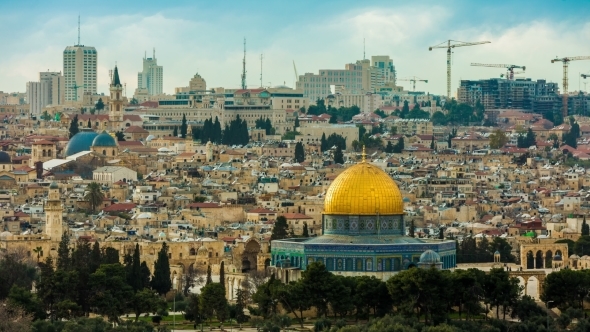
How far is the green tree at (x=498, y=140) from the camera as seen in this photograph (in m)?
135

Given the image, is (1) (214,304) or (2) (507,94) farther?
(2) (507,94)

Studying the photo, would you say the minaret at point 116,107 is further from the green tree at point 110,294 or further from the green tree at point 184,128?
the green tree at point 110,294

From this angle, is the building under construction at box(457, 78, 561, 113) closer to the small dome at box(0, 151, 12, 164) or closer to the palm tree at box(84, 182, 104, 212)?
the small dome at box(0, 151, 12, 164)

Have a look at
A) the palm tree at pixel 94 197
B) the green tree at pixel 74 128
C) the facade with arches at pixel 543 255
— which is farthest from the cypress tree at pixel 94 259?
the green tree at pixel 74 128

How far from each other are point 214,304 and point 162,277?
763 cm

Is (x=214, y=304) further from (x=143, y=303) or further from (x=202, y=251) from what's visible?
(x=202, y=251)

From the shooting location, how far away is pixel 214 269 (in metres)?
75.6

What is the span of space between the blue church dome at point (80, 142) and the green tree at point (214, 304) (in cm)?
5915

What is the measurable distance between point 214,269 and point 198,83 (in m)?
88.0

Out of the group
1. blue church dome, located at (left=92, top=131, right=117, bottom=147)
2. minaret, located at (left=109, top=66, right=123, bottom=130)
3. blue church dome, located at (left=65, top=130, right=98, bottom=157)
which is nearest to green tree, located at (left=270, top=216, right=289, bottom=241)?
blue church dome, located at (left=92, top=131, right=117, bottom=147)

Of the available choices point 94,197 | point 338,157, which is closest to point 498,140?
point 338,157

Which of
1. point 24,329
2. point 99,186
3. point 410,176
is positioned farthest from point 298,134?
point 24,329

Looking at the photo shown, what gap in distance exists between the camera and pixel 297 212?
93312 millimetres

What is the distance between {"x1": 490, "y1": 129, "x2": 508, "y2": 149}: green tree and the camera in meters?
135
